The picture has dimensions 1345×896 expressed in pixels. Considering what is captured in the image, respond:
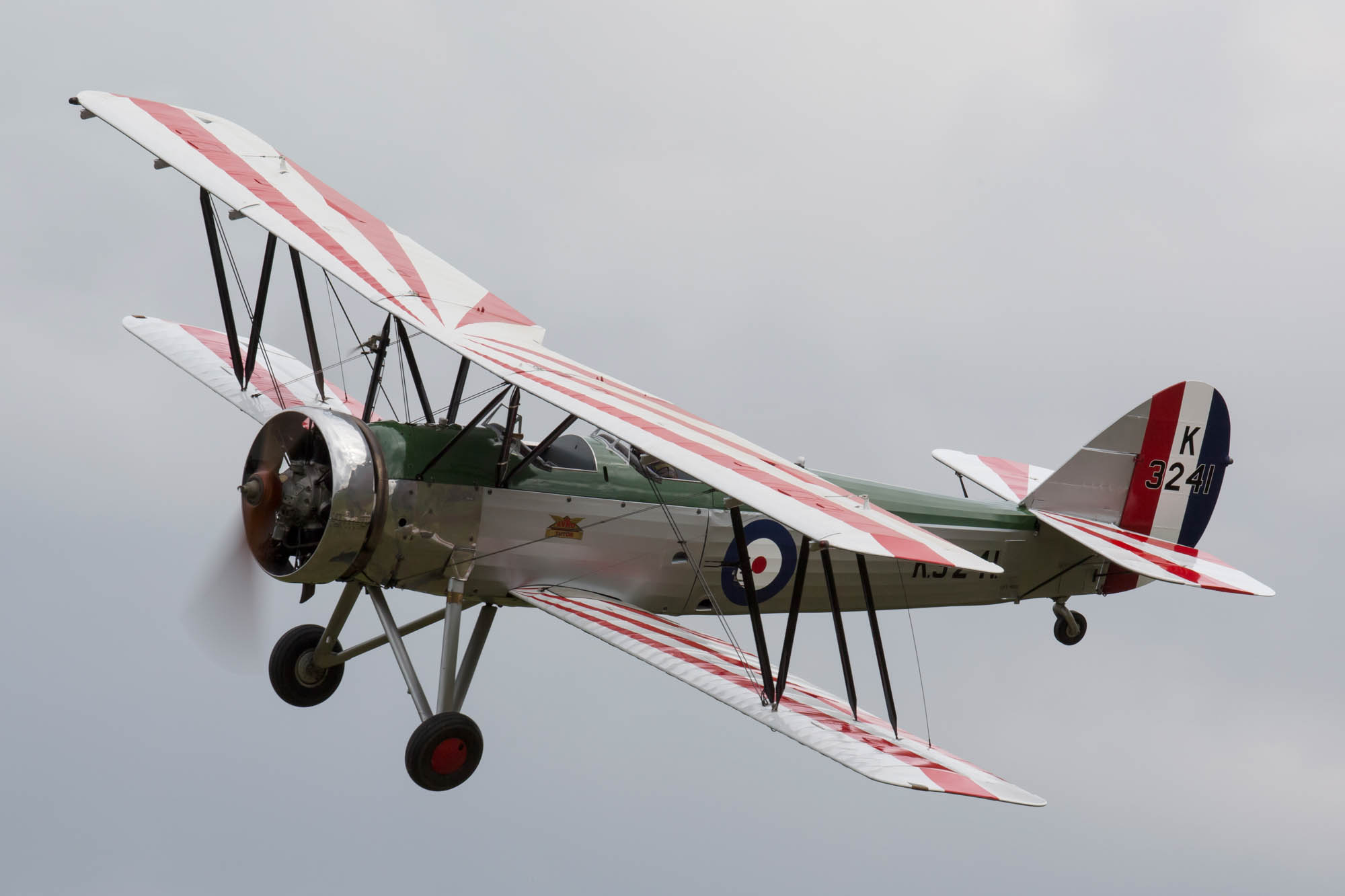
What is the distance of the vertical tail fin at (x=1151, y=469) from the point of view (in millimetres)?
12406

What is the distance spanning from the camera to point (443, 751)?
9.06m

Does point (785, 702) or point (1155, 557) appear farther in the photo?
point (1155, 557)

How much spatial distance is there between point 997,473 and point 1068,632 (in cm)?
158

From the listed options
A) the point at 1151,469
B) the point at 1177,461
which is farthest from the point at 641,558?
the point at 1177,461

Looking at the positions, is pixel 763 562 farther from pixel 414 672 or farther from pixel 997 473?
pixel 997 473

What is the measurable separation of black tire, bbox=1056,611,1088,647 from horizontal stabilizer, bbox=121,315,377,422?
20.4 feet

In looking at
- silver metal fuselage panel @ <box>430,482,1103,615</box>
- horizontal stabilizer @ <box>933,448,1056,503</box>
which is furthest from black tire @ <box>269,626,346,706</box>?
horizontal stabilizer @ <box>933,448,1056,503</box>

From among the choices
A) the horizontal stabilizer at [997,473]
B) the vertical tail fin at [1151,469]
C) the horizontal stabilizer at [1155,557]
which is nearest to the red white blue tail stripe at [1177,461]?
the vertical tail fin at [1151,469]

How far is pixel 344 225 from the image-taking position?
10406 millimetres

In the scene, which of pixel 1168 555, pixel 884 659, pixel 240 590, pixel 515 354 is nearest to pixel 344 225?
pixel 515 354

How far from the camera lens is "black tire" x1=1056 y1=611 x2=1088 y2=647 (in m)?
12.7

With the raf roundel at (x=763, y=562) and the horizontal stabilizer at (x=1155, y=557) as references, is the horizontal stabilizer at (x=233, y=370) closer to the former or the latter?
the raf roundel at (x=763, y=562)

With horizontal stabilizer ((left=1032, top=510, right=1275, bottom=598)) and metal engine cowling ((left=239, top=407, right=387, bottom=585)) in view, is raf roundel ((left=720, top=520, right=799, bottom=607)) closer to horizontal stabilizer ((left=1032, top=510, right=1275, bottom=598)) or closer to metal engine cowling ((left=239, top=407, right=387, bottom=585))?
horizontal stabilizer ((left=1032, top=510, right=1275, bottom=598))

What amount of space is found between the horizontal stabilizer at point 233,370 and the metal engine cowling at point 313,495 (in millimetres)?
1567
